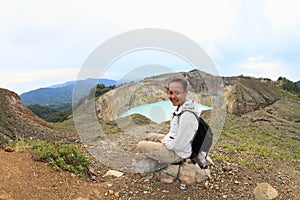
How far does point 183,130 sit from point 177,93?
0.66 meters

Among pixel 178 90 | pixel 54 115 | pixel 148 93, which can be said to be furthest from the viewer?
pixel 54 115

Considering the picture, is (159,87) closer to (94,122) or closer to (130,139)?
(94,122)

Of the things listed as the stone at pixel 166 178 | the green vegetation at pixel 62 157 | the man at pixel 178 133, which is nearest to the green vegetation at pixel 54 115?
the green vegetation at pixel 62 157

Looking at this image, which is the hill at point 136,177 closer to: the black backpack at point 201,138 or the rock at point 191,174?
the rock at point 191,174

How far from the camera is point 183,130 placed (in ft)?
14.6

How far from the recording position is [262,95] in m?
27.2

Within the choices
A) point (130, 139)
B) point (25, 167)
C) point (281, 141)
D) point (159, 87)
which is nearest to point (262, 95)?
point (281, 141)

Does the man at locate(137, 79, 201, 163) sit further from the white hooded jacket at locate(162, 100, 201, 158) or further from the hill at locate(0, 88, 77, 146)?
the hill at locate(0, 88, 77, 146)

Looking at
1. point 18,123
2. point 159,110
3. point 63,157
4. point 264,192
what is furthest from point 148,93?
point 18,123

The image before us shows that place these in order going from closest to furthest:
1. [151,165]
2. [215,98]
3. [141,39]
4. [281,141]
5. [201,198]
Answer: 1. [141,39]
2. [201,198]
3. [151,165]
4. [215,98]
5. [281,141]

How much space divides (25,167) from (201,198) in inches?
131

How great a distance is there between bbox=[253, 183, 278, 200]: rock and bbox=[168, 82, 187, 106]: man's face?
8.04 feet

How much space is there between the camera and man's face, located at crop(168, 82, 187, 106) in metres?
4.61

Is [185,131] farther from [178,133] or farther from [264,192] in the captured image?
[264,192]
